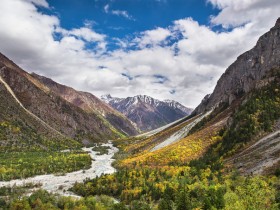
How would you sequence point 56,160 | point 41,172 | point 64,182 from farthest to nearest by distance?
point 56,160, point 41,172, point 64,182

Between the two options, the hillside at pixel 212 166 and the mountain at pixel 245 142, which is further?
the mountain at pixel 245 142

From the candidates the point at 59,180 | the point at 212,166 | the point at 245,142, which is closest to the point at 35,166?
the point at 59,180

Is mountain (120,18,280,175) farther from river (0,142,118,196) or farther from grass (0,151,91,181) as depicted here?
grass (0,151,91,181)

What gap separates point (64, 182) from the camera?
412 ft

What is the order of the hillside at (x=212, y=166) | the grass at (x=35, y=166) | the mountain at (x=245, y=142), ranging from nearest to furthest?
the hillside at (x=212, y=166) < the mountain at (x=245, y=142) < the grass at (x=35, y=166)

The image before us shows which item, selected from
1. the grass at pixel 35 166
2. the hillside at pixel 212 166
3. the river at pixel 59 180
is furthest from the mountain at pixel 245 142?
the grass at pixel 35 166

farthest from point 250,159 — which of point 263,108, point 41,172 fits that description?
point 41,172

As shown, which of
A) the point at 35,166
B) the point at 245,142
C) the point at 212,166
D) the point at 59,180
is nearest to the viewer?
the point at 212,166

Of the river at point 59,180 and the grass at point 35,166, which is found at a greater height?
the grass at point 35,166

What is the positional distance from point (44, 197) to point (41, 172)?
59313mm

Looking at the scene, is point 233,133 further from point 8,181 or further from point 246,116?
point 8,181

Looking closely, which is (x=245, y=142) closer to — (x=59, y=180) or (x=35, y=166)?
(x=59, y=180)

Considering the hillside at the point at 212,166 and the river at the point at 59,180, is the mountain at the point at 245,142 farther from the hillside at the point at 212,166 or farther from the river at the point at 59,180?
the river at the point at 59,180

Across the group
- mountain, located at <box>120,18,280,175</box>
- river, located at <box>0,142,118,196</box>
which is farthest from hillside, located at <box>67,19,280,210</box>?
river, located at <box>0,142,118,196</box>
